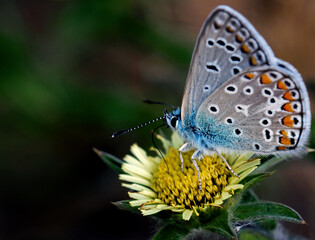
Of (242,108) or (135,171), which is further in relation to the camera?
(135,171)

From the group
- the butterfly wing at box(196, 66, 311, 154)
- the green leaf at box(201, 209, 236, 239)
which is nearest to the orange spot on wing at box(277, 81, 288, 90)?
the butterfly wing at box(196, 66, 311, 154)

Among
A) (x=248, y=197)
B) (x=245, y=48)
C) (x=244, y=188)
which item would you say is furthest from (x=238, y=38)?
(x=248, y=197)

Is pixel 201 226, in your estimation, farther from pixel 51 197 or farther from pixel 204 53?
pixel 51 197

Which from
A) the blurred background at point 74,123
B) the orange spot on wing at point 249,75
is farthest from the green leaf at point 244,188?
the blurred background at point 74,123

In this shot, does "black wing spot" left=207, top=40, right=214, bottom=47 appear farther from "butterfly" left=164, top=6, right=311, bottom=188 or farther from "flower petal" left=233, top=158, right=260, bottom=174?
"flower petal" left=233, top=158, right=260, bottom=174

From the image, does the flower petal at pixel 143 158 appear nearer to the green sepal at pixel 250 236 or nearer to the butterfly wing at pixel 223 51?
the butterfly wing at pixel 223 51

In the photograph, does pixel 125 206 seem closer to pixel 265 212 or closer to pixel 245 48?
pixel 265 212
